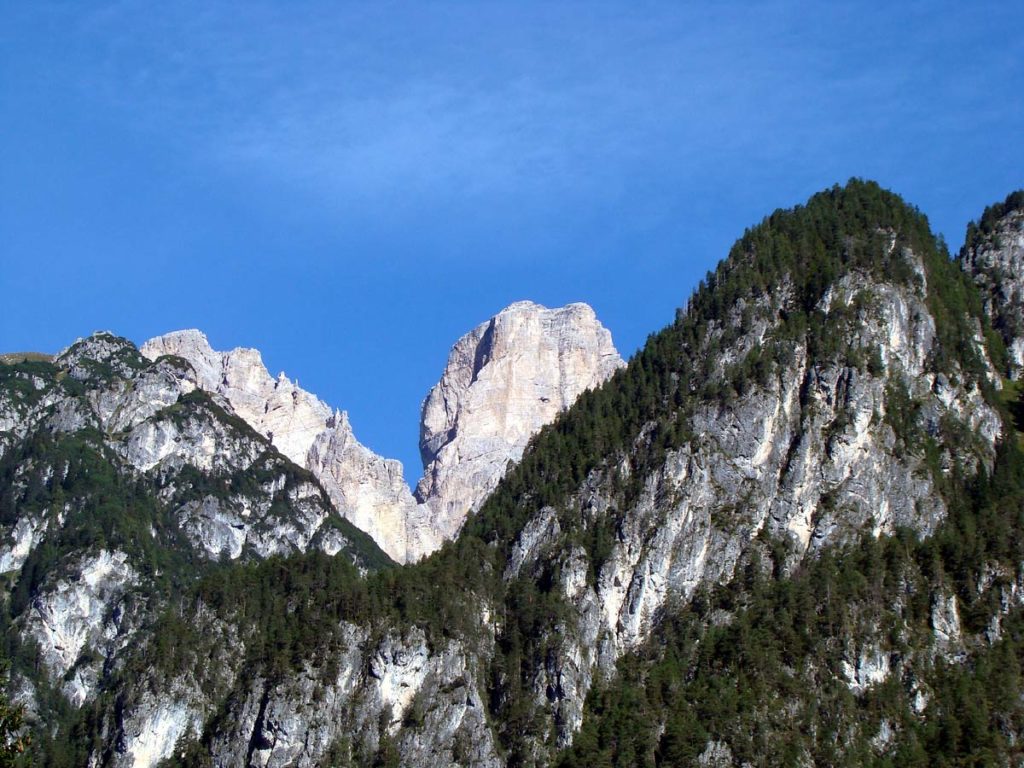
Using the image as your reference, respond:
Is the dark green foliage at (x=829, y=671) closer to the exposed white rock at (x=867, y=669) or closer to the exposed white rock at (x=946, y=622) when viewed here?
the exposed white rock at (x=867, y=669)

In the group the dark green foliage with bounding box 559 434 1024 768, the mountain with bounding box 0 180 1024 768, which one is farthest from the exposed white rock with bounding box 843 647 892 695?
the dark green foliage with bounding box 559 434 1024 768

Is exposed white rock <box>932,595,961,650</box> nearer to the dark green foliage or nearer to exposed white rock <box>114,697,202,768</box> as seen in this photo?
the dark green foliage

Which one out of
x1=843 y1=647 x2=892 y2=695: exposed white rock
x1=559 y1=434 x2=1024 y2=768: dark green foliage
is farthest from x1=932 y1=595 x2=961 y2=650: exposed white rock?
x1=843 y1=647 x2=892 y2=695: exposed white rock

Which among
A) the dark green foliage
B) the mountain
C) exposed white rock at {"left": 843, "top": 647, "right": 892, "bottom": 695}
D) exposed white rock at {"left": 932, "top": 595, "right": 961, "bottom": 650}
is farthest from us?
exposed white rock at {"left": 932, "top": 595, "right": 961, "bottom": 650}

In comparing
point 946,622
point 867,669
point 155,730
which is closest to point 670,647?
point 867,669

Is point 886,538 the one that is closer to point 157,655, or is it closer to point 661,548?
point 661,548

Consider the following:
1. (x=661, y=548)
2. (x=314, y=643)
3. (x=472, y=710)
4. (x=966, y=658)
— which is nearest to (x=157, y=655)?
(x=314, y=643)

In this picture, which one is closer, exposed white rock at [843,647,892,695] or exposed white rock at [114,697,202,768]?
exposed white rock at [843,647,892,695]

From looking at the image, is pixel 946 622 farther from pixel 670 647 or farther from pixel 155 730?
pixel 155 730

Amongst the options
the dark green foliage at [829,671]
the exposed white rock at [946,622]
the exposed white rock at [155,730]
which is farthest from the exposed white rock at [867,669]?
the exposed white rock at [155,730]

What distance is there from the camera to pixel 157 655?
199875 mm

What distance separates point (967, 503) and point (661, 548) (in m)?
33.1

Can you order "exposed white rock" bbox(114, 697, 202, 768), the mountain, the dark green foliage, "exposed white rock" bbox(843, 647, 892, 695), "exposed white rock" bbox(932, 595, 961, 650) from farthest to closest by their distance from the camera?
"exposed white rock" bbox(114, 697, 202, 768) → "exposed white rock" bbox(932, 595, 961, 650) → "exposed white rock" bbox(843, 647, 892, 695) → the mountain → the dark green foliage

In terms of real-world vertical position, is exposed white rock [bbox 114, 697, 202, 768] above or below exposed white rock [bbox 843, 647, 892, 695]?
below
